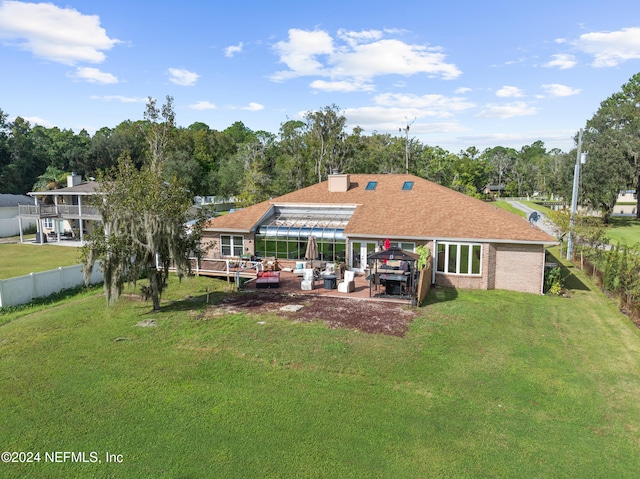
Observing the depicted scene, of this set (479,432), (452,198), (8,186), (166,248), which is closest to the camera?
(479,432)

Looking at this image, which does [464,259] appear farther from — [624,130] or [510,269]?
[624,130]

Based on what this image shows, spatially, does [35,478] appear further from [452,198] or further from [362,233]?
[452,198]

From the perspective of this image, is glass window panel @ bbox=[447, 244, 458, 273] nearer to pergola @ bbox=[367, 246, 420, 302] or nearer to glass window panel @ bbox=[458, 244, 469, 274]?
glass window panel @ bbox=[458, 244, 469, 274]

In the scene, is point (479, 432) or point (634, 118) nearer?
point (479, 432)

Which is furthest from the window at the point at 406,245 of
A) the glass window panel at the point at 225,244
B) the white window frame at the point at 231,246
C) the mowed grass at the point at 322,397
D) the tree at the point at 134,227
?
the tree at the point at 134,227

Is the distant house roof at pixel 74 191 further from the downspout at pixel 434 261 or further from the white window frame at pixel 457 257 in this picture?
the white window frame at pixel 457 257

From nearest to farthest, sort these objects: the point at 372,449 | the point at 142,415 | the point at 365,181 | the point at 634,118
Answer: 1. the point at 372,449
2. the point at 142,415
3. the point at 365,181
4. the point at 634,118

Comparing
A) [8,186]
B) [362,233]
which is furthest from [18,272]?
[8,186]
